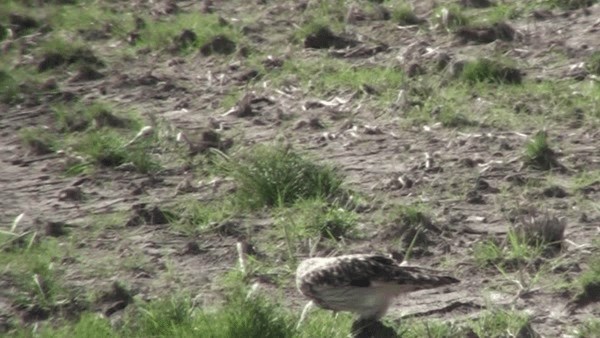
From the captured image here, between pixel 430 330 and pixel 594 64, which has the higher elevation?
pixel 430 330

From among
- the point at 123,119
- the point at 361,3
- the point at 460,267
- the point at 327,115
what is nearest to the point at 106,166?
the point at 123,119

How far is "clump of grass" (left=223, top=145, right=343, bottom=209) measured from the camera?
8.91 m

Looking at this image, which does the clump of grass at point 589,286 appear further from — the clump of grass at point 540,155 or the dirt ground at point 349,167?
the clump of grass at point 540,155

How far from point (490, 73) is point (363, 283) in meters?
4.14

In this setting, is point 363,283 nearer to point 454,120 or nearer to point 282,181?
point 282,181

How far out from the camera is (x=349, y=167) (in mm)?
9547

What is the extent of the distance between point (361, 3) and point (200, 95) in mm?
2426

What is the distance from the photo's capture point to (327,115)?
10641mm

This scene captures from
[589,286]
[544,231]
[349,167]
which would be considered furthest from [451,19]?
[589,286]

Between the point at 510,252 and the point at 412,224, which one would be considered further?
the point at 412,224

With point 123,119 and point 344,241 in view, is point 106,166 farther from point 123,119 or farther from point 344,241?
point 344,241

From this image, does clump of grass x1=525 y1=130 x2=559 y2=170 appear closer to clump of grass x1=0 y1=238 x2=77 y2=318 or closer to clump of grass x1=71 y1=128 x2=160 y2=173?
clump of grass x1=71 y1=128 x2=160 y2=173

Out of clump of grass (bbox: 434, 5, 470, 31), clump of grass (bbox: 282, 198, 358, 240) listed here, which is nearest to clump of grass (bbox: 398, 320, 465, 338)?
clump of grass (bbox: 282, 198, 358, 240)

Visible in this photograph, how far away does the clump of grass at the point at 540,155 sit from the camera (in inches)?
364
